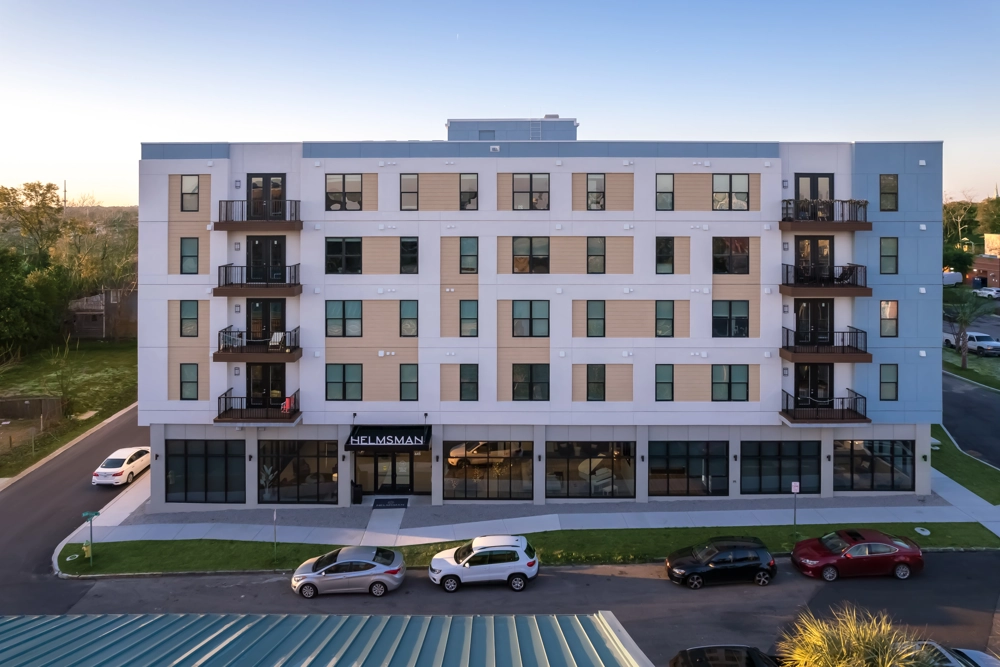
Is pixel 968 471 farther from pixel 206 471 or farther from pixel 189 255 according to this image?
pixel 189 255

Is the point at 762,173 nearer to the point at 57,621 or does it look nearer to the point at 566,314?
the point at 566,314

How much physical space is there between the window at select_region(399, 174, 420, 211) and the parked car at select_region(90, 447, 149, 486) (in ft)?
58.6

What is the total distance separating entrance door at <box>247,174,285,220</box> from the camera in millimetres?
29375

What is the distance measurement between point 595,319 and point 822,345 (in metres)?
9.49

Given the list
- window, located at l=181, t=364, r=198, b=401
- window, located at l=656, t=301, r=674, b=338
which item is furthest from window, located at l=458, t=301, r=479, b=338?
window, located at l=181, t=364, r=198, b=401

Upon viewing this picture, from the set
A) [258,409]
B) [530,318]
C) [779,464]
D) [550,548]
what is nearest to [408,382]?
[530,318]

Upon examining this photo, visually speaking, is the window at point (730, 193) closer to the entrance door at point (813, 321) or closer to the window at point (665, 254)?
the window at point (665, 254)

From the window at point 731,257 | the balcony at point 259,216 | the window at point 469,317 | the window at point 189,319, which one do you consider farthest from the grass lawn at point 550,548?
the balcony at point 259,216

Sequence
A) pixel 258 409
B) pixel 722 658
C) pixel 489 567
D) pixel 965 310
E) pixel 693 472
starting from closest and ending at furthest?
pixel 722 658, pixel 489 567, pixel 258 409, pixel 693 472, pixel 965 310

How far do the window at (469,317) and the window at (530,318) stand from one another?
61.1 inches

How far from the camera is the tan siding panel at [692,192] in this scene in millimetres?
29344

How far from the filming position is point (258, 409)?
29188mm

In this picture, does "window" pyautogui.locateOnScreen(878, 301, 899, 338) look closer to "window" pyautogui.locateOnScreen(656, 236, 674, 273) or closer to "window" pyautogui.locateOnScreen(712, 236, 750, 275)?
"window" pyautogui.locateOnScreen(712, 236, 750, 275)

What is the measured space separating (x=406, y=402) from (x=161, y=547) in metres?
10.4
